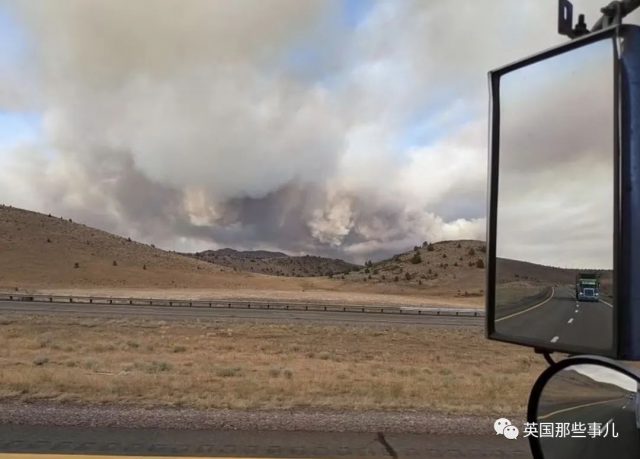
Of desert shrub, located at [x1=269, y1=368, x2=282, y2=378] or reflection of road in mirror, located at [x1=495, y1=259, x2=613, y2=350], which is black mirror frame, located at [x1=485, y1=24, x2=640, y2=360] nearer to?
reflection of road in mirror, located at [x1=495, y1=259, x2=613, y2=350]

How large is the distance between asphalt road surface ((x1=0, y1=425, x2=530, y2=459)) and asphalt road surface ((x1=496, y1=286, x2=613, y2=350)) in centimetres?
464

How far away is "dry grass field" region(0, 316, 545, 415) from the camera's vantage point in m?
11.1

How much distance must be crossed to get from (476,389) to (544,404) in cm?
1180

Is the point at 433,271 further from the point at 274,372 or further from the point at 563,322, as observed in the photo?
the point at 563,322

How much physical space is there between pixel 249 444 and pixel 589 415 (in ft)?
17.7


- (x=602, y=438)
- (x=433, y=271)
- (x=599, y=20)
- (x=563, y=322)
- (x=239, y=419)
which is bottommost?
(x=239, y=419)

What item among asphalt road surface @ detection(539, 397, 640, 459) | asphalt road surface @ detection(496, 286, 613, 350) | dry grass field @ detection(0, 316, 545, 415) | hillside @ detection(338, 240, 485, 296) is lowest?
dry grass field @ detection(0, 316, 545, 415)

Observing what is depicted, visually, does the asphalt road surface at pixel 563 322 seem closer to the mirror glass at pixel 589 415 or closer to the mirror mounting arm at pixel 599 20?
the mirror glass at pixel 589 415

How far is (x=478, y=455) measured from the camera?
695 cm

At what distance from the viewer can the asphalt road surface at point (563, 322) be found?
82.7 inches

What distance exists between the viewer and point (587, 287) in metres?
2.30

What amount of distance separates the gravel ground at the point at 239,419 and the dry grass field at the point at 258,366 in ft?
2.77

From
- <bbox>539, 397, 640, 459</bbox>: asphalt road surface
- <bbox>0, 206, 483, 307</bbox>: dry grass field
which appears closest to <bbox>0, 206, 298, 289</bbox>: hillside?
<bbox>0, 206, 483, 307</bbox>: dry grass field

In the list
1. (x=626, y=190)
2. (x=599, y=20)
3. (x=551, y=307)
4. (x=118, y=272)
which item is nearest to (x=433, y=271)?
(x=118, y=272)
